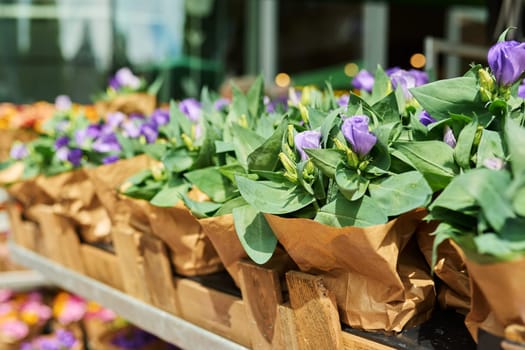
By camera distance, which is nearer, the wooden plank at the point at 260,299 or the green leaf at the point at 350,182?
the green leaf at the point at 350,182

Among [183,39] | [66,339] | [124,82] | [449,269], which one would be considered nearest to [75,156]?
[124,82]

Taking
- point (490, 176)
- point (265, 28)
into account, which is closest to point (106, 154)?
point (490, 176)

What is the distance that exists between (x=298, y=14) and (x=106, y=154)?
4.32 metres

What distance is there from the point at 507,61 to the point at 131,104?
3.56 feet

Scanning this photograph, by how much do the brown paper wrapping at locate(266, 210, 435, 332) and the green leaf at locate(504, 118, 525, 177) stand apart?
119 millimetres

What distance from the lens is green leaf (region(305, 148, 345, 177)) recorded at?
0.54m

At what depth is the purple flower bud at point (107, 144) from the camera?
40.9 inches

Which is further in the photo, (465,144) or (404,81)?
(404,81)

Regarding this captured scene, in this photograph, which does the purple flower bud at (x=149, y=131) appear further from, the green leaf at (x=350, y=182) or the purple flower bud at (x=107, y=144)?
the green leaf at (x=350, y=182)

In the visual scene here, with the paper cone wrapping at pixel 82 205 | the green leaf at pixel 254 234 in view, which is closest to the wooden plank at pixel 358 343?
the green leaf at pixel 254 234

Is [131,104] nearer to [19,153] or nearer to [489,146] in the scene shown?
[19,153]

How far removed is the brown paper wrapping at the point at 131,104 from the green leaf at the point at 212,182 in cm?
73

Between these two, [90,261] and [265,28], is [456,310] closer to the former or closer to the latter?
[90,261]

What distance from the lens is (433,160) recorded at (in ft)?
1.76
